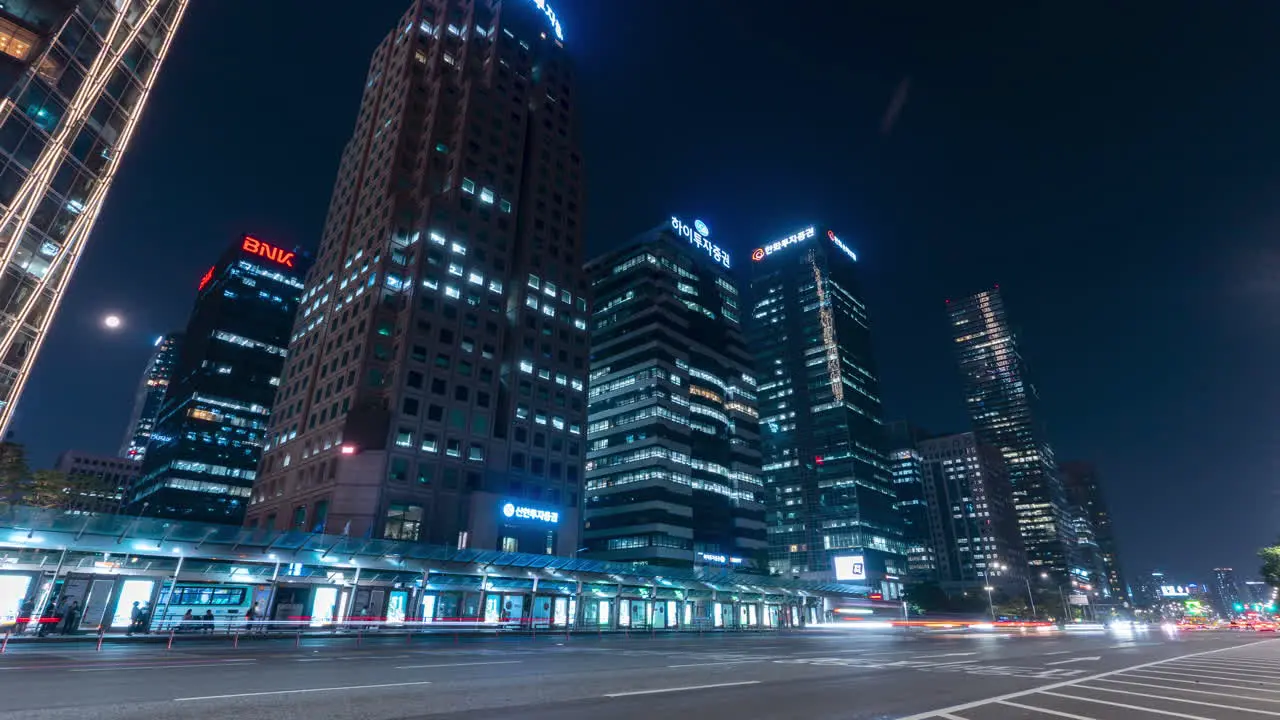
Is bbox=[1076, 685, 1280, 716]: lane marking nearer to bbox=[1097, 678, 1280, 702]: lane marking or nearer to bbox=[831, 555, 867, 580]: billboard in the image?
bbox=[1097, 678, 1280, 702]: lane marking

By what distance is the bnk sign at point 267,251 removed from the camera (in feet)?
475

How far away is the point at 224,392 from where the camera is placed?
440ft

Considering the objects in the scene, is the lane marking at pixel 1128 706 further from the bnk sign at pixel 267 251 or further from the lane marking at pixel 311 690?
the bnk sign at pixel 267 251

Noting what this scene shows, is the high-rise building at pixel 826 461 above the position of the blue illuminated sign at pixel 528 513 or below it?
above

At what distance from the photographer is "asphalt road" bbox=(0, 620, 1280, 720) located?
10.6m

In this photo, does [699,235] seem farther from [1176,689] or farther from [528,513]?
[1176,689]

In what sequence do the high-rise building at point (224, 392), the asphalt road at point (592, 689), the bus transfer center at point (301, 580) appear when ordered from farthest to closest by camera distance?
the high-rise building at point (224, 392), the bus transfer center at point (301, 580), the asphalt road at point (592, 689)

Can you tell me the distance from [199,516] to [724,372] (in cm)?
11609

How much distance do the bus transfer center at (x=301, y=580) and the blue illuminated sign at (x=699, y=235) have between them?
82880 mm

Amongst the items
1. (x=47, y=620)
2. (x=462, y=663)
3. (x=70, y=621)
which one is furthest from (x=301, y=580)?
(x=462, y=663)

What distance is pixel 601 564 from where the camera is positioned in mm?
58156

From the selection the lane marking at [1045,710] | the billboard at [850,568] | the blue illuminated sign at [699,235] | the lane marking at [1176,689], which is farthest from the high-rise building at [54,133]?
the blue illuminated sign at [699,235]

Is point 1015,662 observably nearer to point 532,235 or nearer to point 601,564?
point 601,564

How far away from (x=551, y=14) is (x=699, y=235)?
56.1 meters
